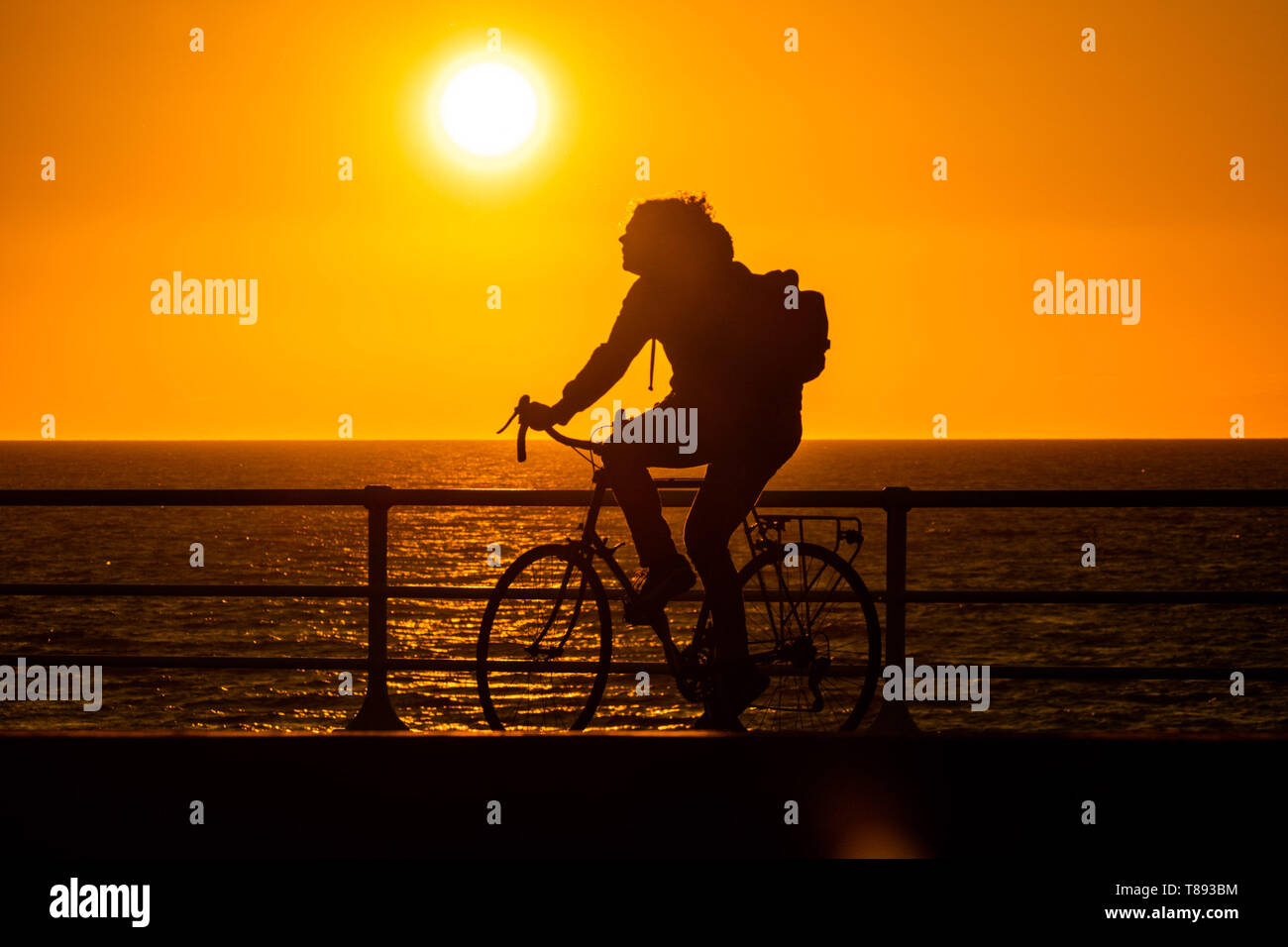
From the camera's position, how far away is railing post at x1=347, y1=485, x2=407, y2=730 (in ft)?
23.4

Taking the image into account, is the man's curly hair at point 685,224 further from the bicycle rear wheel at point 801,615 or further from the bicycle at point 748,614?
the bicycle rear wheel at point 801,615

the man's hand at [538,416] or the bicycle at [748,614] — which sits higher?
the man's hand at [538,416]

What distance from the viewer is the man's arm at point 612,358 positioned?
6.10 metres

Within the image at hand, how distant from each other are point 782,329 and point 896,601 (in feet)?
5.17

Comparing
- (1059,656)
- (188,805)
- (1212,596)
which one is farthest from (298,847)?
(1059,656)

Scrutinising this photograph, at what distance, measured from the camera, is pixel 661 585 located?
6371 mm

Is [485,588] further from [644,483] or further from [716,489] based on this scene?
[716,489]

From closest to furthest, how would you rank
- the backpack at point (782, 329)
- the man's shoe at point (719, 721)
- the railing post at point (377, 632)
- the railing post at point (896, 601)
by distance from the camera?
1. the backpack at point (782, 329)
2. the man's shoe at point (719, 721)
3. the railing post at point (896, 601)
4. the railing post at point (377, 632)

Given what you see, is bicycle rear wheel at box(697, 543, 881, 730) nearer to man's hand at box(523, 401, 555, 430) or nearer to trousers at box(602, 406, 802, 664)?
trousers at box(602, 406, 802, 664)

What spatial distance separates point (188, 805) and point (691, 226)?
292cm

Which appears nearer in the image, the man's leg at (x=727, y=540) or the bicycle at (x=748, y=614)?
the man's leg at (x=727, y=540)

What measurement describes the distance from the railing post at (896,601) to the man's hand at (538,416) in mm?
1624

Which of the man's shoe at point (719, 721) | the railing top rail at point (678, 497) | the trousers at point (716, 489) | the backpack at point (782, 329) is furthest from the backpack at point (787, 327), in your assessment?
the man's shoe at point (719, 721)

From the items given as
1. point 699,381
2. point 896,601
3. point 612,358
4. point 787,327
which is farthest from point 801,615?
point 612,358
